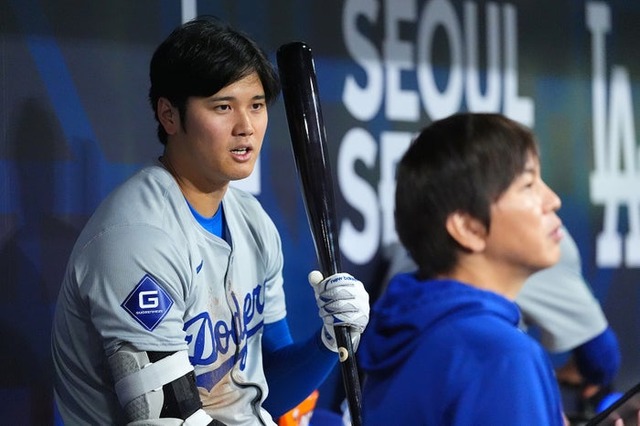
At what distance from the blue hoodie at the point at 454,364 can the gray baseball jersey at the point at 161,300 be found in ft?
1.84

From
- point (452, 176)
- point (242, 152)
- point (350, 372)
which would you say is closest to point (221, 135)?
point (242, 152)

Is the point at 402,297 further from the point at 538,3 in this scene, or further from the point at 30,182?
the point at 538,3

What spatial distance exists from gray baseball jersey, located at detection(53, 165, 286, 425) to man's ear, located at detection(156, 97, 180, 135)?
0.26 ft

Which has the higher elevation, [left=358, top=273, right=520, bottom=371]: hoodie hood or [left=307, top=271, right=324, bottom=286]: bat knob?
[left=358, top=273, right=520, bottom=371]: hoodie hood

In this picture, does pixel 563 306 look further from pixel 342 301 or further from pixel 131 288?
pixel 131 288

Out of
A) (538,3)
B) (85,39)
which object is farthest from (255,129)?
Result: (538,3)

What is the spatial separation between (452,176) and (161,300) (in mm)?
654

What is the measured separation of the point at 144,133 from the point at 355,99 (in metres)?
0.65

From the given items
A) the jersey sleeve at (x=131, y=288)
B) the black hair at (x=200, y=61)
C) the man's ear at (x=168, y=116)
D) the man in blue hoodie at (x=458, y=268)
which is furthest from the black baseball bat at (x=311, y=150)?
the man in blue hoodie at (x=458, y=268)

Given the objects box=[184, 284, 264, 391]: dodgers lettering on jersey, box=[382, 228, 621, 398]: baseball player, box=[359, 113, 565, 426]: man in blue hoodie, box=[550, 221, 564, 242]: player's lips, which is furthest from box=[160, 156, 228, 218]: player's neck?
box=[382, 228, 621, 398]: baseball player

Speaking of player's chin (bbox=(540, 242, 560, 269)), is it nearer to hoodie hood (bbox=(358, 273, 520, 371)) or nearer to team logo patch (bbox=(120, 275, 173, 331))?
hoodie hood (bbox=(358, 273, 520, 371))

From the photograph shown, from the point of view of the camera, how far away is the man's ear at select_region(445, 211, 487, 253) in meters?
1.19

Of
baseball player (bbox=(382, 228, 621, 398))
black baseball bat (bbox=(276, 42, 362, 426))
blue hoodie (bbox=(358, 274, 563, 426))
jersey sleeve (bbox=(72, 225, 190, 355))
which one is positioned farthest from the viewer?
baseball player (bbox=(382, 228, 621, 398))

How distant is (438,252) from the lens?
120cm
